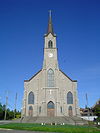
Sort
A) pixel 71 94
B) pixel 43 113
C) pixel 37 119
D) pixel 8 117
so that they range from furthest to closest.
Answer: pixel 8 117
pixel 71 94
pixel 43 113
pixel 37 119

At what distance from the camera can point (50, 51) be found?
51531mm

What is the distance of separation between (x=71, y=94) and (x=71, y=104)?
110 inches

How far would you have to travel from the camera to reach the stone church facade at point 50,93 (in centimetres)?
4459

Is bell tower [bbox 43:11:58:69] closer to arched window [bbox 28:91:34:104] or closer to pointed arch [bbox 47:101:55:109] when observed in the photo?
arched window [bbox 28:91:34:104]

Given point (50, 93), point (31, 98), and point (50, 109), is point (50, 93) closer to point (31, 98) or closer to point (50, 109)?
point (50, 109)

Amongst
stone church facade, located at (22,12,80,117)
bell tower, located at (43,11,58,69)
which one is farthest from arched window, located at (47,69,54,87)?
bell tower, located at (43,11,58,69)

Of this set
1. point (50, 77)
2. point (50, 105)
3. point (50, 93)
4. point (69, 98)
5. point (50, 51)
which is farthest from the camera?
point (50, 51)

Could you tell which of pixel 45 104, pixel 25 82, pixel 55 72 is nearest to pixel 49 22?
pixel 55 72

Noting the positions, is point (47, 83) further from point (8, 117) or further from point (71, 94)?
point (8, 117)

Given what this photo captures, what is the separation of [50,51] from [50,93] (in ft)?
43.3

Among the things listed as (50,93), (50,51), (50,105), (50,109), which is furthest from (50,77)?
(50,109)

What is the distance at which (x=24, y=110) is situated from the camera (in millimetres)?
44531

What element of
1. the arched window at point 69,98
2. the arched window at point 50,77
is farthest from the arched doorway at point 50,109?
the arched window at point 50,77

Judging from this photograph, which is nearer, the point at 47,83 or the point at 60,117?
the point at 60,117
